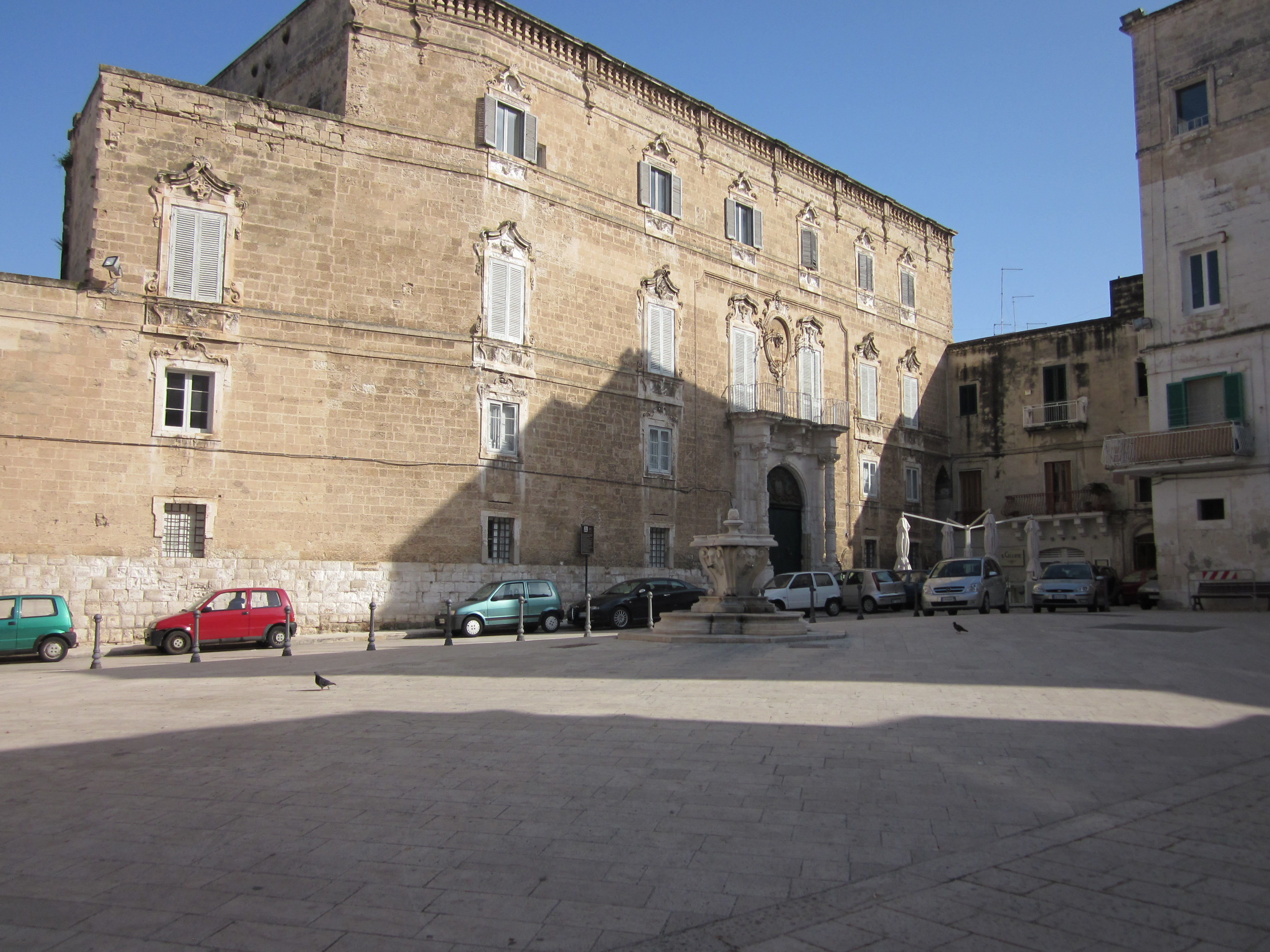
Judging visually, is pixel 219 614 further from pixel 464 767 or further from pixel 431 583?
pixel 464 767

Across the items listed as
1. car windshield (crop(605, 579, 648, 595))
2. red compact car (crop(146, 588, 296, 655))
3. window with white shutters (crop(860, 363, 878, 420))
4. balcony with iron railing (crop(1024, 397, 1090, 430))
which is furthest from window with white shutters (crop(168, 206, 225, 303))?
balcony with iron railing (crop(1024, 397, 1090, 430))

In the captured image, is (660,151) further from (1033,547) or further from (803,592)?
(1033,547)

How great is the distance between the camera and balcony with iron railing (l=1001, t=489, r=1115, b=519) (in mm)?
33844

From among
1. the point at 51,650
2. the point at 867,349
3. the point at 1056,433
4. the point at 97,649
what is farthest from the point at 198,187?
the point at 1056,433

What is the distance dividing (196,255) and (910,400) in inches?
1007

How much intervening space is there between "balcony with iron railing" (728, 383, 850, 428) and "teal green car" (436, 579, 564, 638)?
9.43 meters

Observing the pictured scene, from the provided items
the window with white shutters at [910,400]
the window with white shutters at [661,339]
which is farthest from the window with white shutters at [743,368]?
the window with white shutters at [910,400]

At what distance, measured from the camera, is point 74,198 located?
21.6 m

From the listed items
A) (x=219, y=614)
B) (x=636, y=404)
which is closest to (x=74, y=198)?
(x=219, y=614)

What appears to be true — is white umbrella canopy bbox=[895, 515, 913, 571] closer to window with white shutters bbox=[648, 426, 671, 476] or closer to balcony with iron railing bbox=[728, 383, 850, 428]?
balcony with iron railing bbox=[728, 383, 850, 428]

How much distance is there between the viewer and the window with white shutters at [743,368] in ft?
96.9

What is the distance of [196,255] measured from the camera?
19.9 metres

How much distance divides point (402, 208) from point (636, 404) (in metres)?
8.00

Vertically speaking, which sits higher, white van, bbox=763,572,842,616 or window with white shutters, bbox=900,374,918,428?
window with white shutters, bbox=900,374,918,428
